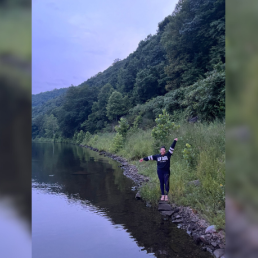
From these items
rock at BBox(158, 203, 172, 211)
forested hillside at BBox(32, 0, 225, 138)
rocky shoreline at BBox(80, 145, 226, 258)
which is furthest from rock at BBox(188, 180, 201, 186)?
forested hillside at BBox(32, 0, 225, 138)

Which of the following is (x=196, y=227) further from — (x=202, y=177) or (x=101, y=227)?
(x=101, y=227)

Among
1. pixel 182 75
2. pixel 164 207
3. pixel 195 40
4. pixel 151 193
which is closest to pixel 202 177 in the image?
pixel 164 207

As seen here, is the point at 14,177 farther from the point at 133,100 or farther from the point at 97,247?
the point at 133,100

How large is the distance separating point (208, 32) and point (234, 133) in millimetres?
20602

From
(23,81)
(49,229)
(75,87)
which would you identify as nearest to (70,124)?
(75,87)

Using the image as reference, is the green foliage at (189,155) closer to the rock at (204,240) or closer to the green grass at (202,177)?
the green grass at (202,177)

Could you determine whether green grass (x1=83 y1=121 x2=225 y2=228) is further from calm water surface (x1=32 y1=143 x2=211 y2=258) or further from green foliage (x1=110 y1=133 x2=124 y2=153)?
green foliage (x1=110 y1=133 x2=124 y2=153)

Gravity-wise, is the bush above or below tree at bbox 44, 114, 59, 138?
below

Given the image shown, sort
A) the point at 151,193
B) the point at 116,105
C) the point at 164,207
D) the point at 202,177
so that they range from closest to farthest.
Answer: the point at 164,207, the point at 202,177, the point at 151,193, the point at 116,105

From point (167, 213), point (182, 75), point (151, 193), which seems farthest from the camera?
point (182, 75)

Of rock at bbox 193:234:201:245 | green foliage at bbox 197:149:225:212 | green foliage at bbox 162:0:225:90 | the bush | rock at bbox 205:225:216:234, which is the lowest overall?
rock at bbox 193:234:201:245

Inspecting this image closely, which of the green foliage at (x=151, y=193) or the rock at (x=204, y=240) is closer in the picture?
the rock at (x=204, y=240)

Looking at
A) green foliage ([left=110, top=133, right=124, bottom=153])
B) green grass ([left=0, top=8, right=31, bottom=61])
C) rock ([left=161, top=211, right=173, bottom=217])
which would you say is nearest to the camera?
green grass ([left=0, top=8, right=31, bottom=61])

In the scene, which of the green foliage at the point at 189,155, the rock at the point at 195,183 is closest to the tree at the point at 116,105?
the green foliage at the point at 189,155
